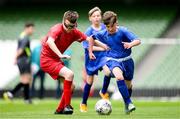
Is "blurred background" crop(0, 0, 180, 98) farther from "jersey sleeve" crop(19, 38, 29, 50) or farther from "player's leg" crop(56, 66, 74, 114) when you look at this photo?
"player's leg" crop(56, 66, 74, 114)

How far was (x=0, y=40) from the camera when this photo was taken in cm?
2830

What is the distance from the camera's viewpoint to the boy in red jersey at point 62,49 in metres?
14.3

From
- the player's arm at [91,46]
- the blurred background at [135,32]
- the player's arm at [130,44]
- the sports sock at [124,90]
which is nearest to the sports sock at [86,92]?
the player's arm at [91,46]

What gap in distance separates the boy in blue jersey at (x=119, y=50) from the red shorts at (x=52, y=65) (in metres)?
0.99

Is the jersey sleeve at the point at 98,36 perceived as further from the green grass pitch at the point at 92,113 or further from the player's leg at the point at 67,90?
the green grass pitch at the point at 92,113

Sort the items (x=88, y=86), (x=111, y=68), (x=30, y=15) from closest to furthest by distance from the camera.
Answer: (x=111, y=68) → (x=88, y=86) → (x=30, y=15)

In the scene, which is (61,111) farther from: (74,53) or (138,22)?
(138,22)

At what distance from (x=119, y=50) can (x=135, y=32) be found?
14830 millimetres

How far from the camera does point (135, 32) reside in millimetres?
29766

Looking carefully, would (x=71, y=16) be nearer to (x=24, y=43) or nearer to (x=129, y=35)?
(x=129, y=35)

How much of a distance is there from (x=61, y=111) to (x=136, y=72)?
1290cm

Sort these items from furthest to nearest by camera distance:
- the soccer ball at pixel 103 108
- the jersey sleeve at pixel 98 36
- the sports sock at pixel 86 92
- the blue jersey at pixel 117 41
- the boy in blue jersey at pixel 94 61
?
the boy in blue jersey at pixel 94 61
the sports sock at pixel 86 92
the jersey sleeve at pixel 98 36
the blue jersey at pixel 117 41
the soccer ball at pixel 103 108

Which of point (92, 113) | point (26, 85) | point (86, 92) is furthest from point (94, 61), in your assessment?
point (26, 85)

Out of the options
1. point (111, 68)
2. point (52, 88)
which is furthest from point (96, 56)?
point (52, 88)
